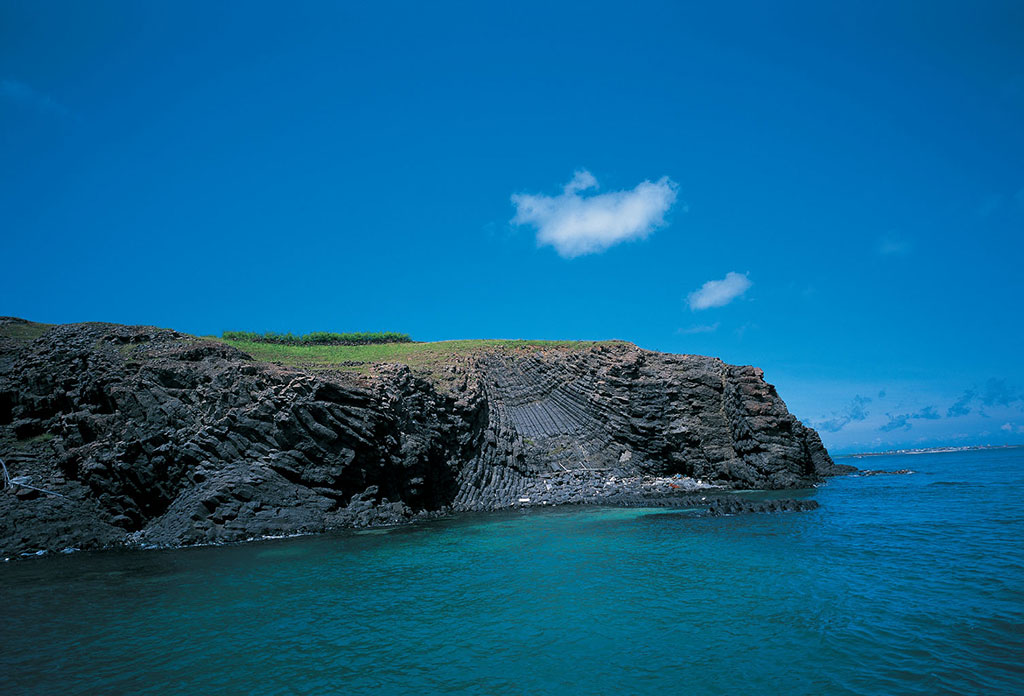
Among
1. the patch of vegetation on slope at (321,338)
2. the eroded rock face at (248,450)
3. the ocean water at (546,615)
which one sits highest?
the patch of vegetation on slope at (321,338)

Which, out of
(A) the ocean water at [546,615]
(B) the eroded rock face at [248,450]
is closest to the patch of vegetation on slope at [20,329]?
(B) the eroded rock face at [248,450]

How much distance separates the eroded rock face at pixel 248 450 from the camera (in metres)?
23.9

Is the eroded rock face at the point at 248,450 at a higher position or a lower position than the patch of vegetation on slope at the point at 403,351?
lower

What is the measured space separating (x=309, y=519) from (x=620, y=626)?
701 inches

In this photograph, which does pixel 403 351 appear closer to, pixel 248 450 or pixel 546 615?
pixel 248 450

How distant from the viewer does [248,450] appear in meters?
25.0

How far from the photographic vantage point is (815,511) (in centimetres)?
2522

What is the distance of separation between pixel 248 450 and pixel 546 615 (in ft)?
61.0

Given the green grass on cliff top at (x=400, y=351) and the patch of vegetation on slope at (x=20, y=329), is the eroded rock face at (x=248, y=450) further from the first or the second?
the green grass on cliff top at (x=400, y=351)

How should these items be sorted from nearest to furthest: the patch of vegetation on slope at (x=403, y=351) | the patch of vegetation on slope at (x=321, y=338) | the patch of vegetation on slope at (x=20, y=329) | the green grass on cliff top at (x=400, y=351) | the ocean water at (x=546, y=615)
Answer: the ocean water at (x=546, y=615) → the patch of vegetation on slope at (x=20, y=329) → the patch of vegetation on slope at (x=403, y=351) → the green grass on cliff top at (x=400, y=351) → the patch of vegetation on slope at (x=321, y=338)

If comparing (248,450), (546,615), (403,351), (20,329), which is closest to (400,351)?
(403,351)

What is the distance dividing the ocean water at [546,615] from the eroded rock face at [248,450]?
3.40 metres

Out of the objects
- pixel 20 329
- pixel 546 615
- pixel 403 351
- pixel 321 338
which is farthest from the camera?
pixel 321 338

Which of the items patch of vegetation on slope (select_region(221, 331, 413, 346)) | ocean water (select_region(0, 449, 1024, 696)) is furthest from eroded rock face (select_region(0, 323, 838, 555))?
patch of vegetation on slope (select_region(221, 331, 413, 346))
